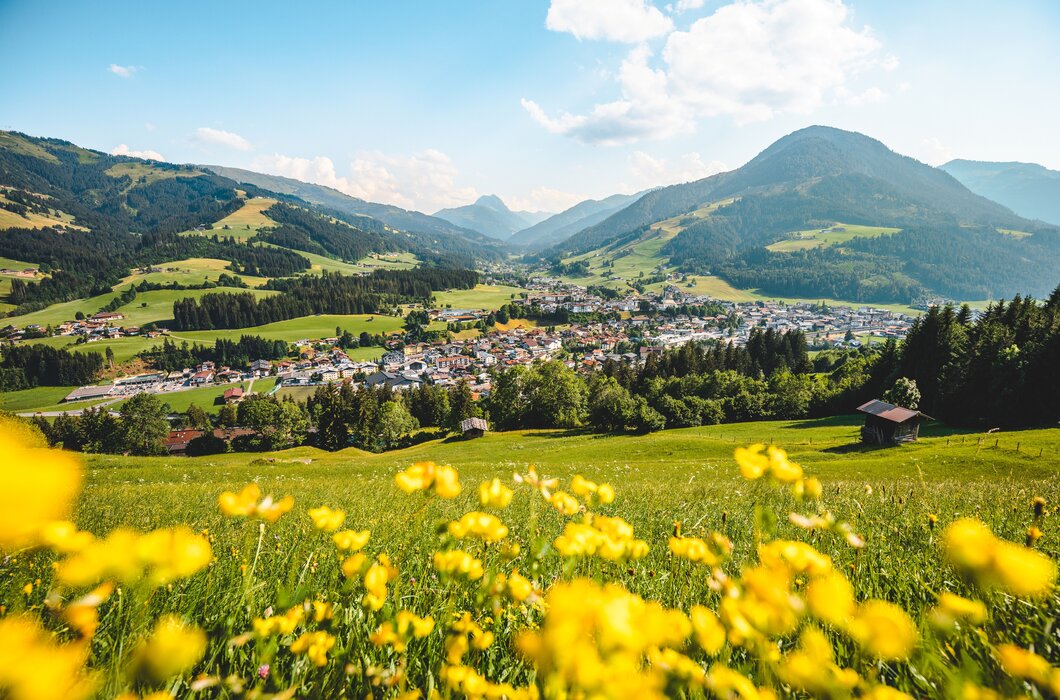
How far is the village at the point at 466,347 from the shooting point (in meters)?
120

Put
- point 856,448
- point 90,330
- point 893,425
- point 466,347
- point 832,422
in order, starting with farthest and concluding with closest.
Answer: point 466,347 → point 90,330 → point 832,422 → point 856,448 → point 893,425

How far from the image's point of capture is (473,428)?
198 ft

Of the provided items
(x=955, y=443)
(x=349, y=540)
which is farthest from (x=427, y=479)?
(x=955, y=443)

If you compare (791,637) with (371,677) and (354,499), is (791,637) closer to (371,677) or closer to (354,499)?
(371,677)

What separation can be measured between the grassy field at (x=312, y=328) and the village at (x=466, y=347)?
7115mm

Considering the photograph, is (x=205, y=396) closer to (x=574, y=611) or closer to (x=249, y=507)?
(x=249, y=507)

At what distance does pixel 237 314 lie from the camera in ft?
545

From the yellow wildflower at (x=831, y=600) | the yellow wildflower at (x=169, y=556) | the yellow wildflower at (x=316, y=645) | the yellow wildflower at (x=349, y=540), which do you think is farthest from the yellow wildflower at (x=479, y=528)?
the yellow wildflower at (x=831, y=600)

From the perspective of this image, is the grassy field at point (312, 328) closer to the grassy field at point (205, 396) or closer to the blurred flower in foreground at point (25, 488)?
the grassy field at point (205, 396)

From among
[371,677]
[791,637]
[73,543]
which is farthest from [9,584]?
[791,637]

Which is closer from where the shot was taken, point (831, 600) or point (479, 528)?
point (831, 600)

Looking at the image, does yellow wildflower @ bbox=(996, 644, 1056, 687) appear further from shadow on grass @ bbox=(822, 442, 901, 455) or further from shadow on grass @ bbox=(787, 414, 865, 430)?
shadow on grass @ bbox=(787, 414, 865, 430)

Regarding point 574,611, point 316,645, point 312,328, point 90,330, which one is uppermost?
point 574,611

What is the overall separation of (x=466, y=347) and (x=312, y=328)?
64.6 m
